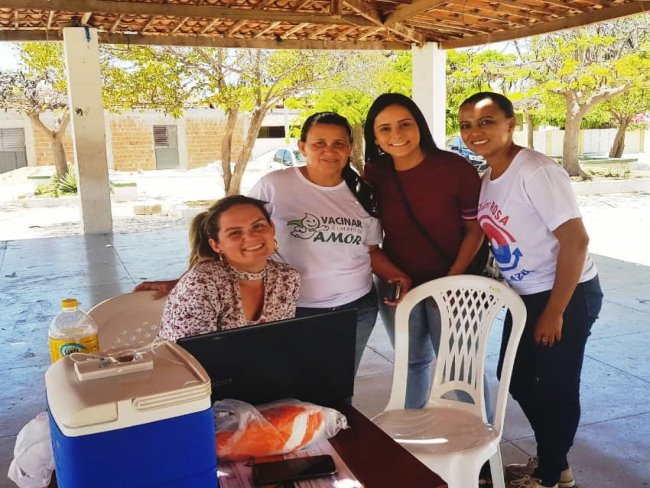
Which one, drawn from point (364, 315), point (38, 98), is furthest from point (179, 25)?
point (38, 98)

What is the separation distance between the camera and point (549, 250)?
7.50 feet

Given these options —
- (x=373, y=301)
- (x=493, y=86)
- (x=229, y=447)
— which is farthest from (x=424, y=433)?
(x=493, y=86)

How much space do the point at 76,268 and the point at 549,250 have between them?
584 centimetres

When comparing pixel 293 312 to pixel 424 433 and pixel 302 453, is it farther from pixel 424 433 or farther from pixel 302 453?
pixel 302 453

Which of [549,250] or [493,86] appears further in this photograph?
[493,86]

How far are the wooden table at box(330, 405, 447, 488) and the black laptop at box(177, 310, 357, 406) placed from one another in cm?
10

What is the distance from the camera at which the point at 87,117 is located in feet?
28.7

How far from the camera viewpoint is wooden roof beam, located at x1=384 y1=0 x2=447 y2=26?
7.08 metres

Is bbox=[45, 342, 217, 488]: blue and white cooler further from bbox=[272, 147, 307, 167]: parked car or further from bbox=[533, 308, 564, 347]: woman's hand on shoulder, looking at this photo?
bbox=[272, 147, 307, 167]: parked car

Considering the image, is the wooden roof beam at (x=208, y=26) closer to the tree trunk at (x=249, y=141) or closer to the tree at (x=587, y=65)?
the tree trunk at (x=249, y=141)

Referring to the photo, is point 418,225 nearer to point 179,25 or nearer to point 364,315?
point 364,315

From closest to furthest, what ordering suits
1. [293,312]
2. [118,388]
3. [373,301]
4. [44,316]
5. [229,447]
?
[118,388] → [229,447] → [293,312] → [373,301] → [44,316]

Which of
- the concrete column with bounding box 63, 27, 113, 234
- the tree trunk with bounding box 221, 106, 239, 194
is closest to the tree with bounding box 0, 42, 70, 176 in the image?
the tree trunk with bounding box 221, 106, 239, 194

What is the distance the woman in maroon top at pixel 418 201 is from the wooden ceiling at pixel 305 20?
4.92 m
